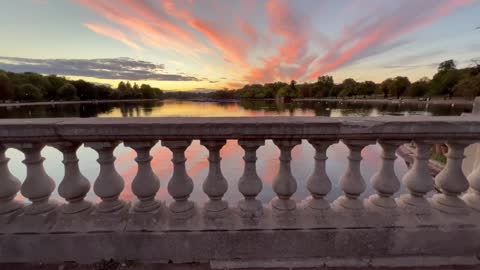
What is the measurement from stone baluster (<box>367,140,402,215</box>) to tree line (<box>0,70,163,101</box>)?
128 meters

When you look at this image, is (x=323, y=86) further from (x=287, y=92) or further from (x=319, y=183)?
(x=319, y=183)

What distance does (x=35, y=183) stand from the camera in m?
2.12

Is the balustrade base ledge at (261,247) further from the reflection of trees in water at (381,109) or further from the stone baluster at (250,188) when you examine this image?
the reflection of trees in water at (381,109)

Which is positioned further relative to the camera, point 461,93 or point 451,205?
point 461,93

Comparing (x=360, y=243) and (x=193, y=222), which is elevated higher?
(x=193, y=222)

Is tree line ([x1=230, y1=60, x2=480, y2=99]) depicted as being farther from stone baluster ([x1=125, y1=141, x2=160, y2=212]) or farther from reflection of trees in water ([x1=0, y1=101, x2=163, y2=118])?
stone baluster ([x1=125, y1=141, x2=160, y2=212])

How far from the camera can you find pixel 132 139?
2.04 meters

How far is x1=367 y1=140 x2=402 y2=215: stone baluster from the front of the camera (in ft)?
7.09

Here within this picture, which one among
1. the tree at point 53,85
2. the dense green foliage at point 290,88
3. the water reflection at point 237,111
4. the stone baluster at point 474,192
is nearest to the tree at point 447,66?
the dense green foliage at point 290,88

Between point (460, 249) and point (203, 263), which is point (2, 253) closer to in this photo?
point (203, 263)

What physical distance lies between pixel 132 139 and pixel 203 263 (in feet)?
3.89

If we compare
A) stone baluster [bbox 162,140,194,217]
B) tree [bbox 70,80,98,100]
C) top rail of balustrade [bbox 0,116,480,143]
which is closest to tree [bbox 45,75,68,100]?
tree [bbox 70,80,98,100]

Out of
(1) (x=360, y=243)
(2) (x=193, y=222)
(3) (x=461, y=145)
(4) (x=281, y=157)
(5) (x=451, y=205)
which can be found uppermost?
(3) (x=461, y=145)

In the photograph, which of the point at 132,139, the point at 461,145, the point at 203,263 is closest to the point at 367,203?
the point at 461,145
